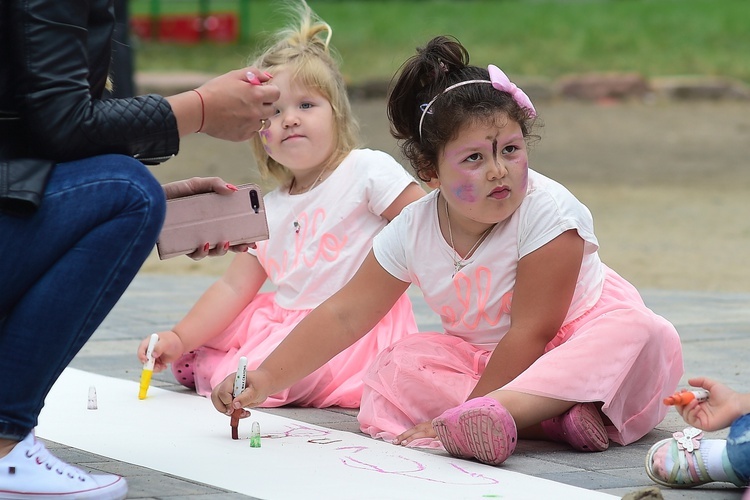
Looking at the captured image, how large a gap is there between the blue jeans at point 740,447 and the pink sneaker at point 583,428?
17.6 inches

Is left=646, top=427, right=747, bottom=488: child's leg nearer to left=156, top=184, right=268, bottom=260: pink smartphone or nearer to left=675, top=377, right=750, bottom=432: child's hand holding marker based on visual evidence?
left=675, top=377, right=750, bottom=432: child's hand holding marker

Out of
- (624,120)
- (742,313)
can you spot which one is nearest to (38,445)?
(742,313)

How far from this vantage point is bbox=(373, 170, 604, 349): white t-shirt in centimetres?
286

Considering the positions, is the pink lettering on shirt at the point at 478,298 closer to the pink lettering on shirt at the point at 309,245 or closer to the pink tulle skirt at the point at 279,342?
the pink tulle skirt at the point at 279,342

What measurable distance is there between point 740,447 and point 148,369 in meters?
1.66

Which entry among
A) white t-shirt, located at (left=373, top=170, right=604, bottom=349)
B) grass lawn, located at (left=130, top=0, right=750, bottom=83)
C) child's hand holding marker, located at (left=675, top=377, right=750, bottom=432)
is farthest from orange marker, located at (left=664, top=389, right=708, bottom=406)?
grass lawn, located at (left=130, top=0, right=750, bottom=83)

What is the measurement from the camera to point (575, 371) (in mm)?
2758

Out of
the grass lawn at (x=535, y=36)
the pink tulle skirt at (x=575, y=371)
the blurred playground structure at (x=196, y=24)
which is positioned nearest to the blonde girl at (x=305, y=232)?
the pink tulle skirt at (x=575, y=371)

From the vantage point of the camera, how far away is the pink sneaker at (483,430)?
2.58 m

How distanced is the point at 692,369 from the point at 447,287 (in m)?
A: 1.09

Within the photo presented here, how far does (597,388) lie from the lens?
2.78 metres

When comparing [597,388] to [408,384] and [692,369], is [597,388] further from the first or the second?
[692,369]

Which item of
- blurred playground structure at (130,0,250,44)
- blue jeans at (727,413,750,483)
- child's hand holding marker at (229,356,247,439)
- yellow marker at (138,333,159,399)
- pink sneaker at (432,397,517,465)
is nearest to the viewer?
blue jeans at (727,413,750,483)

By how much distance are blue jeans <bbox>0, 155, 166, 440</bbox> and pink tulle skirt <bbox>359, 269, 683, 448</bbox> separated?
877mm
